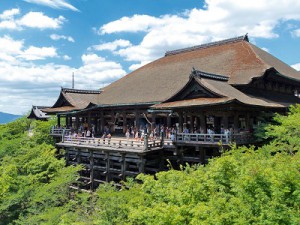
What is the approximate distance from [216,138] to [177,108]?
3.89 metres

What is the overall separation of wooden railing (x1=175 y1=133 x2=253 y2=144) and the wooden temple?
7 cm

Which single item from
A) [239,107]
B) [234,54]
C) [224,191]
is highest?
[234,54]

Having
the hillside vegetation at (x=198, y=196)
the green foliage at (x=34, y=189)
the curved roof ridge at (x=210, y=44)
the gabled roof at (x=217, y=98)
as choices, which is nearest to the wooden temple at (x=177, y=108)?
the gabled roof at (x=217, y=98)

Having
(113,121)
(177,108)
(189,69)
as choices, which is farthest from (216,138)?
(113,121)

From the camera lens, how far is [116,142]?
89.4 feet

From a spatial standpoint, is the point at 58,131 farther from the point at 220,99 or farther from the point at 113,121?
the point at 220,99

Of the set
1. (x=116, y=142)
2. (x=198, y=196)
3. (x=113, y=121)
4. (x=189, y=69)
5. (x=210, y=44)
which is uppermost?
(x=210, y=44)

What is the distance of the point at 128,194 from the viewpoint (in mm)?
14516

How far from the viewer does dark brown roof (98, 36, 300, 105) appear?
28391mm

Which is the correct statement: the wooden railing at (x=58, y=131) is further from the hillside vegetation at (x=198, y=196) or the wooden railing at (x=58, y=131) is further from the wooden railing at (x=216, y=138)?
the wooden railing at (x=216, y=138)

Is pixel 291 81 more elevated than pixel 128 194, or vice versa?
pixel 291 81

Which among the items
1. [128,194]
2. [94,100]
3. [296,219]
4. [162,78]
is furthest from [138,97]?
[296,219]

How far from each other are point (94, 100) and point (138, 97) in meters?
8.15

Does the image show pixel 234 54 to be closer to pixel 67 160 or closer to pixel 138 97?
pixel 138 97
